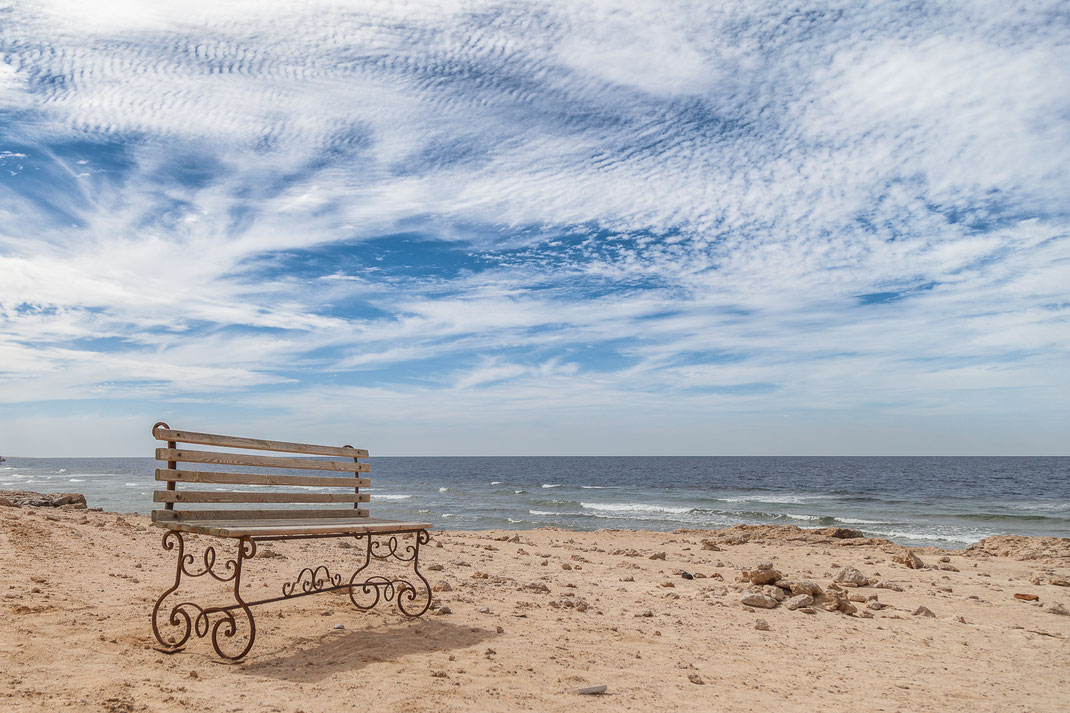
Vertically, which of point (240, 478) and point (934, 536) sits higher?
point (240, 478)

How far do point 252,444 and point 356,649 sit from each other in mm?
1869

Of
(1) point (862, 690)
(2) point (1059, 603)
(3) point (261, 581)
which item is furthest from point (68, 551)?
(2) point (1059, 603)

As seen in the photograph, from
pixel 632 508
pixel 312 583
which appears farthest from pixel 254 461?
pixel 632 508

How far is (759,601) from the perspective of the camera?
7188mm

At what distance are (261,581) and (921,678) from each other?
6.32m

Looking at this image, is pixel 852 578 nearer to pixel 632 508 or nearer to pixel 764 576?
pixel 764 576

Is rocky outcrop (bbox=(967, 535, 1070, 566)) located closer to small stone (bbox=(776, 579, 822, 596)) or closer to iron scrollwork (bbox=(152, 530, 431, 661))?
small stone (bbox=(776, 579, 822, 596))

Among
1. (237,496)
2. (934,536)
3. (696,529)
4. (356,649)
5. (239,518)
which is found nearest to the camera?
(356,649)

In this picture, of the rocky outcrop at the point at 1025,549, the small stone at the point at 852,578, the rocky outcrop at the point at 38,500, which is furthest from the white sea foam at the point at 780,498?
the rocky outcrop at the point at 38,500

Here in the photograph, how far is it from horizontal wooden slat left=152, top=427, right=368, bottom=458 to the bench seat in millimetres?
595

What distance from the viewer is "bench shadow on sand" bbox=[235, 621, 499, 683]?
4516mm

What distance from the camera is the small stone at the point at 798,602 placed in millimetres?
7066

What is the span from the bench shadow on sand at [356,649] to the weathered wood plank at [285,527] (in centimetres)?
83

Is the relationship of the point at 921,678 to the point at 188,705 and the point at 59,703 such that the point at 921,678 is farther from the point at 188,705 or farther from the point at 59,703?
the point at 59,703
